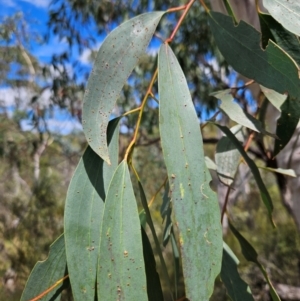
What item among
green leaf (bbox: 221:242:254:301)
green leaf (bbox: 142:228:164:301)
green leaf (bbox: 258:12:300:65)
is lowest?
green leaf (bbox: 221:242:254:301)

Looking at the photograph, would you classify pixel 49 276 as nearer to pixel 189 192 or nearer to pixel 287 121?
pixel 189 192

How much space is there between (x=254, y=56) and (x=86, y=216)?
0.31 metres

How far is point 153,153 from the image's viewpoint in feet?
14.9

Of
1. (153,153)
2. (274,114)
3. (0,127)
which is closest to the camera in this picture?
(274,114)

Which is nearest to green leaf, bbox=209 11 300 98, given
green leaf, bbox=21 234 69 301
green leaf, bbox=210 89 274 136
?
green leaf, bbox=210 89 274 136

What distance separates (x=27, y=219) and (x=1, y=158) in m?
0.61

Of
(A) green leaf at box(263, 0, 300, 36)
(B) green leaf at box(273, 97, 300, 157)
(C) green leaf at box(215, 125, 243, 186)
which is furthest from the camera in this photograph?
(C) green leaf at box(215, 125, 243, 186)

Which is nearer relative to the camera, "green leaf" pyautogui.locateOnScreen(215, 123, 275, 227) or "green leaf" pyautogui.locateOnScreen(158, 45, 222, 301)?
"green leaf" pyautogui.locateOnScreen(158, 45, 222, 301)

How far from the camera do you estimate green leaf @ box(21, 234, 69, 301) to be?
0.64 meters

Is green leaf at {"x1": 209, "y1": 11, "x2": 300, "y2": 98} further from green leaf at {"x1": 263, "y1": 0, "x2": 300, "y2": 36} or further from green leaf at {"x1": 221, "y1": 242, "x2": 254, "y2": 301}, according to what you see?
green leaf at {"x1": 221, "y1": 242, "x2": 254, "y2": 301}

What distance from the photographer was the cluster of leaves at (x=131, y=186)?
1.63 ft

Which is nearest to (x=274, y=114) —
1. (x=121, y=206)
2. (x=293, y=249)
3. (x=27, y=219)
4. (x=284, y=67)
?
(x=284, y=67)

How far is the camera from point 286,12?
0.62 metres

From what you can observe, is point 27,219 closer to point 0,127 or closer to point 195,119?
point 0,127
